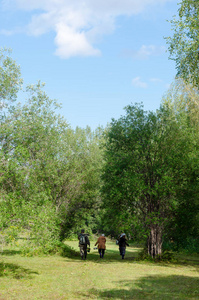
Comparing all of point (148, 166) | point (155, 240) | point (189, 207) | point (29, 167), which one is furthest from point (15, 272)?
point (189, 207)

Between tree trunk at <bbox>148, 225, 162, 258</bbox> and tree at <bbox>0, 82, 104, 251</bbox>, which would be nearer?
tree at <bbox>0, 82, 104, 251</bbox>

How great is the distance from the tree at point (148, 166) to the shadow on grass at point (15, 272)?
7913 mm

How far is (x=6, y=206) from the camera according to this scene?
1520cm

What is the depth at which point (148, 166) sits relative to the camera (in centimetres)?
2577

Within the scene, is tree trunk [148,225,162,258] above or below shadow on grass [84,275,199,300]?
above

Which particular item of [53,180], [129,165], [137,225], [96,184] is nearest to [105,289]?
[137,225]

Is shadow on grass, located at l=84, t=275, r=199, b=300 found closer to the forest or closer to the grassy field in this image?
the grassy field

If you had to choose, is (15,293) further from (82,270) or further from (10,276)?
(82,270)

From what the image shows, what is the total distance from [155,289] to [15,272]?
7930mm

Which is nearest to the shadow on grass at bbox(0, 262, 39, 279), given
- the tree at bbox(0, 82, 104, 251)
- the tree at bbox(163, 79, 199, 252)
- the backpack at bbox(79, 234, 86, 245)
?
the tree at bbox(0, 82, 104, 251)

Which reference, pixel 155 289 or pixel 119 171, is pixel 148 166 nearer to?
pixel 119 171

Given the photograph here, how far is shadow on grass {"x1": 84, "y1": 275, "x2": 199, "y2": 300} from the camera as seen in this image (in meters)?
13.0

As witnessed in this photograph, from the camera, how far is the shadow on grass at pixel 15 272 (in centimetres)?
Result: 1777

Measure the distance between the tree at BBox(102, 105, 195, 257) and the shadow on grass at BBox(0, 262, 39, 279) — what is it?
7913 millimetres
